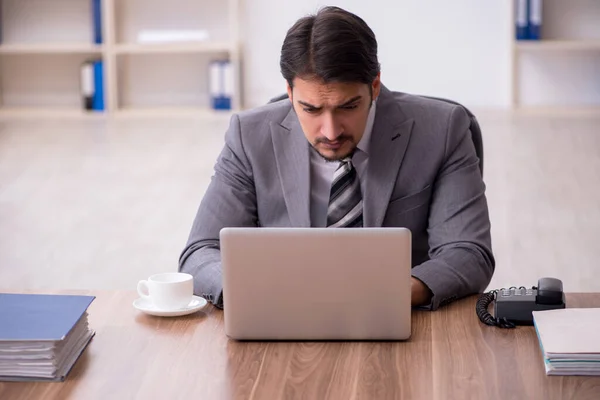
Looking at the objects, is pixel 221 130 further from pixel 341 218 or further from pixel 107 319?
pixel 107 319

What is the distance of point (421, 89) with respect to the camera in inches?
292

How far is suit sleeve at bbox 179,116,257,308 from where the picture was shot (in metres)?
2.06

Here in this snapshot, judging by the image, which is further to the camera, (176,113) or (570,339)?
(176,113)

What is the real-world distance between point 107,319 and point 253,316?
326 mm

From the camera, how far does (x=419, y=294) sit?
6.13ft

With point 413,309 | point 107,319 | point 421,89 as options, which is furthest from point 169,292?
point 421,89

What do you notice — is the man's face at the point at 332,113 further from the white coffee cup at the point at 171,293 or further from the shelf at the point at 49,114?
the shelf at the point at 49,114

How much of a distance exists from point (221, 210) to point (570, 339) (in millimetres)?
921

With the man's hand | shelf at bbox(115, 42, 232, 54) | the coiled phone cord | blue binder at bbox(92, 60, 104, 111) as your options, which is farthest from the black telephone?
blue binder at bbox(92, 60, 104, 111)

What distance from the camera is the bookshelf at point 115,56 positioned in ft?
24.5

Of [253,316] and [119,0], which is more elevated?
[119,0]

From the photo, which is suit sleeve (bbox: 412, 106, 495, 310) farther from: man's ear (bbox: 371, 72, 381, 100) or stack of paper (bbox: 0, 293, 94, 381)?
stack of paper (bbox: 0, 293, 94, 381)

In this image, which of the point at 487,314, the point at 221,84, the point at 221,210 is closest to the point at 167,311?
the point at 221,210

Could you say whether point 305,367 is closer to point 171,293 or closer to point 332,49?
point 171,293
